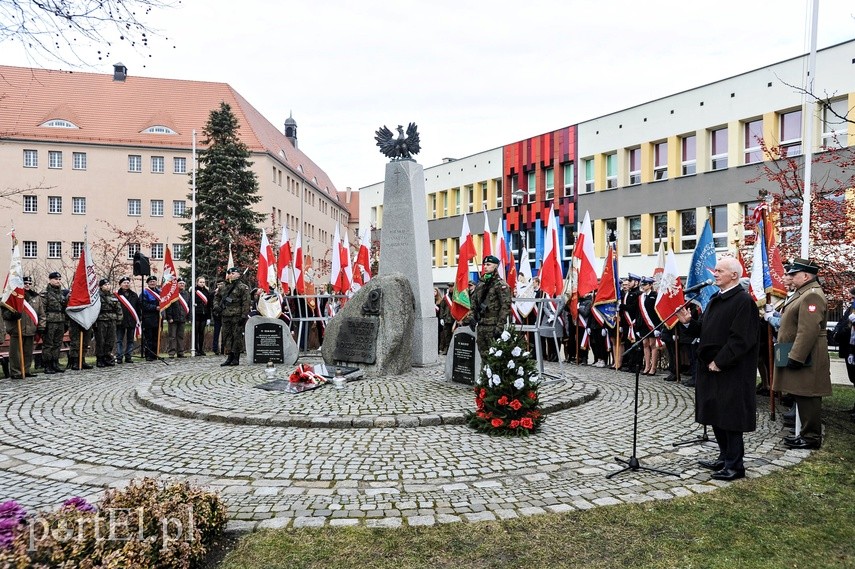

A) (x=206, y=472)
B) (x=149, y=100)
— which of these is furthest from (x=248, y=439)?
(x=149, y=100)

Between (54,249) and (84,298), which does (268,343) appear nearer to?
(84,298)

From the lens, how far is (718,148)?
26.9 meters

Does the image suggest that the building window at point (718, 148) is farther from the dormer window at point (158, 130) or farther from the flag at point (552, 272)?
the dormer window at point (158, 130)

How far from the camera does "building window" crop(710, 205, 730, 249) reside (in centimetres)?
2639

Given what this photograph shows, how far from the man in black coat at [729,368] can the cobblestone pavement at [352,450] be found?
1.39ft

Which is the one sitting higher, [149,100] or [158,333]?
[149,100]

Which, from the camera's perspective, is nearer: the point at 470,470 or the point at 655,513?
the point at 655,513

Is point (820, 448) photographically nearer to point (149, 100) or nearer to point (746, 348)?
point (746, 348)

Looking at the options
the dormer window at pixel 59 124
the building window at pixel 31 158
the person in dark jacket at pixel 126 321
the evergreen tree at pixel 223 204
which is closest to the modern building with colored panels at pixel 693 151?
the evergreen tree at pixel 223 204

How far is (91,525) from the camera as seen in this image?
3.30 m

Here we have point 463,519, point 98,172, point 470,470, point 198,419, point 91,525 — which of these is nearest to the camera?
point 91,525

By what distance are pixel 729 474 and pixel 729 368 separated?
0.99 m

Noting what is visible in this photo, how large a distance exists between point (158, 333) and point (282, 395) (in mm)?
8786

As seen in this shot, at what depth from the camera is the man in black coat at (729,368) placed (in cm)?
541
